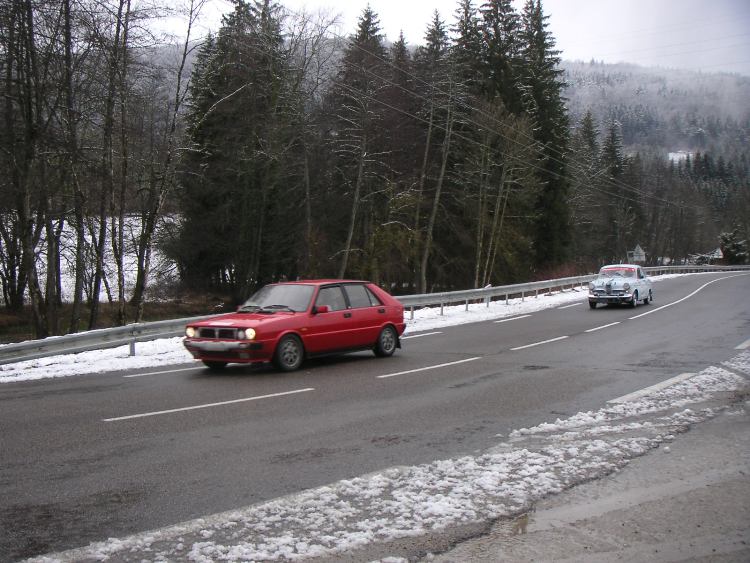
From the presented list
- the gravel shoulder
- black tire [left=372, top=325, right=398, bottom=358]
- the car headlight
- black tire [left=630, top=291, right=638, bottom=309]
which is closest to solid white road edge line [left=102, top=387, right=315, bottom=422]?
the car headlight

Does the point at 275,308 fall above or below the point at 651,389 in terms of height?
above

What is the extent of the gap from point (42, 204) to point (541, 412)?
61.8 ft

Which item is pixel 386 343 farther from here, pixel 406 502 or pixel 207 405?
pixel 406 502

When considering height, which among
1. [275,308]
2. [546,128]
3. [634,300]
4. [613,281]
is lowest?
[634,300]

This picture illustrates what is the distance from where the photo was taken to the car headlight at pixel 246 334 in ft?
36.4

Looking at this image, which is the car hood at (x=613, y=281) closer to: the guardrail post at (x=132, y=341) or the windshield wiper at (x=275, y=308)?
the windshield wiper at (x=275, y=308)

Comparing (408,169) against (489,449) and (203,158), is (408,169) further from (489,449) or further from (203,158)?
(489,449)

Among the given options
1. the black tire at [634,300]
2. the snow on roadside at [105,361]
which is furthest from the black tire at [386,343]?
the black tire at [634,300]

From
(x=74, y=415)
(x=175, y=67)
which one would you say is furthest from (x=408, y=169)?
(x=74, y=415)

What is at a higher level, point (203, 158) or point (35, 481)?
point (203, 158)

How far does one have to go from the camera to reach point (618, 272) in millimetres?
26953

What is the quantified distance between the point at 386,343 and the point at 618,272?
1638 centimetres

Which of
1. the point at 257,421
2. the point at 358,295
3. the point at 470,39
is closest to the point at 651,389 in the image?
the point at 257,421

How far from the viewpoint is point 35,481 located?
17.8 feet
